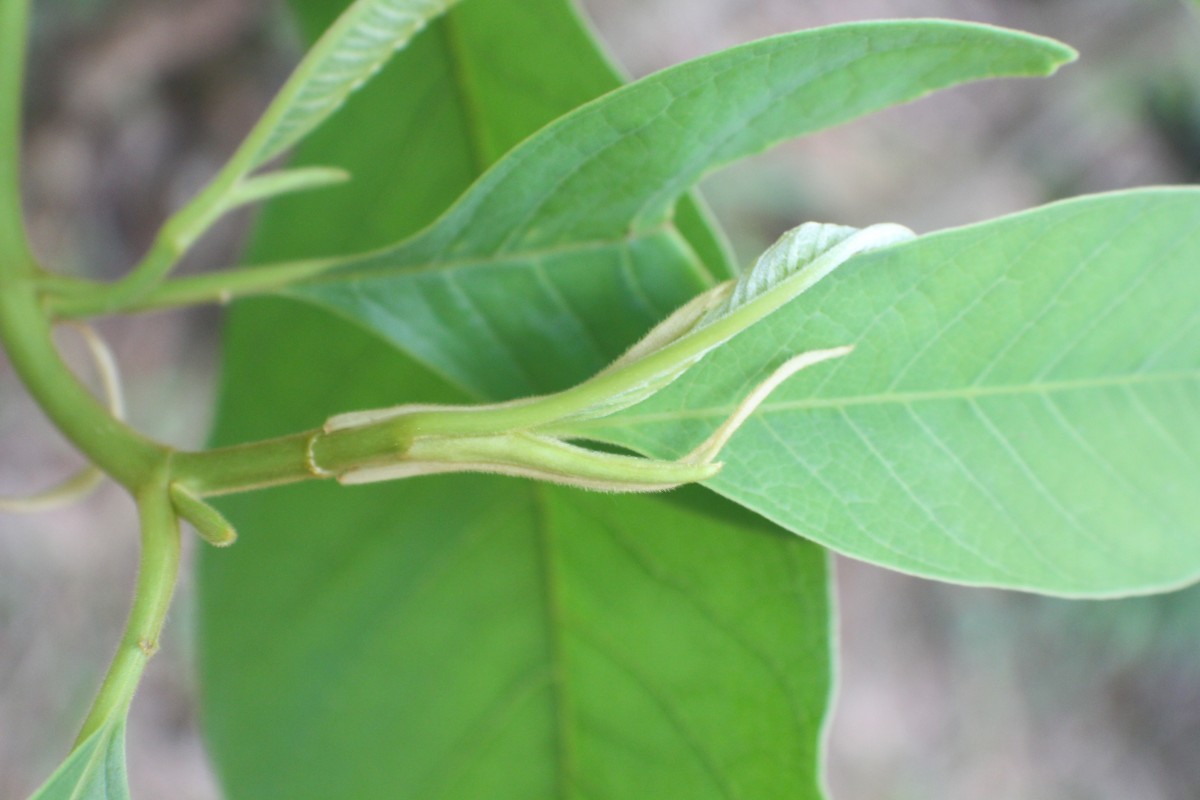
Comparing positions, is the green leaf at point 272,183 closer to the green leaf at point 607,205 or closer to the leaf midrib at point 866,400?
the green leaf at point 607,205

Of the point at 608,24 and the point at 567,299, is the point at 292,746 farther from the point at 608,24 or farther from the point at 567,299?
the point at 608,24

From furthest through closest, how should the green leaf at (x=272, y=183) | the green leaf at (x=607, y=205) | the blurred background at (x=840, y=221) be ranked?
1. the blurred background at (x=840, y=221)
2. the green leaf at (x=272, y=183)
3. the green leaf at (x=607, y=205)

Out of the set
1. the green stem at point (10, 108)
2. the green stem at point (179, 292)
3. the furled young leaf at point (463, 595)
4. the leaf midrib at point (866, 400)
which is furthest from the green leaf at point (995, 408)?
the green stem at point (10, 108)

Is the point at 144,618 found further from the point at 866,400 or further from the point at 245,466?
the point at 866,400

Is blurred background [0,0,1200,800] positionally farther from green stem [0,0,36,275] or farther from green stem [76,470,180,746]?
green stem [76,470,180,746]

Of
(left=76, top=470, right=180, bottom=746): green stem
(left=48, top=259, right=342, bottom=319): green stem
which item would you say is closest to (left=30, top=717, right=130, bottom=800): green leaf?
(left=76, top=470, right=180, bottom=746): green stem

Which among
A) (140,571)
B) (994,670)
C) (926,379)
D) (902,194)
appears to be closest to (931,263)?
(926,379)
